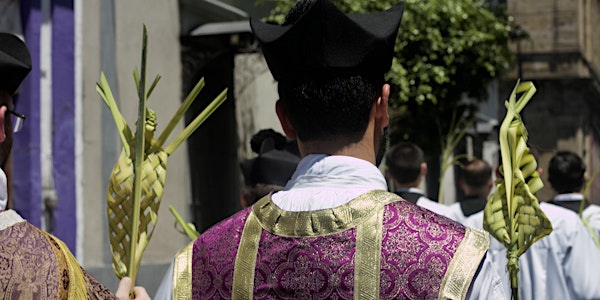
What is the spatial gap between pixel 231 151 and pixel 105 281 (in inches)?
156

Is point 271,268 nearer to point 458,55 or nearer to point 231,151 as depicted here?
point 231,151

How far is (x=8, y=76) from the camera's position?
3172 mm

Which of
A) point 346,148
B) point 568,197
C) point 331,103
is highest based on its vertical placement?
point 331,103

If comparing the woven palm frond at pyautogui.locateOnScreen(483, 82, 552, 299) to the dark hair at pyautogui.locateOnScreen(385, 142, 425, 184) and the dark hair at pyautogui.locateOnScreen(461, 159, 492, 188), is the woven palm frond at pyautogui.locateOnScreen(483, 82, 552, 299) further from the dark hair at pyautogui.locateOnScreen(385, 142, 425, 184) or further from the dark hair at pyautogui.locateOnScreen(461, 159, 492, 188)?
the dark hair at pyautogui.locateOnScreen(461, 159, 492, 188)

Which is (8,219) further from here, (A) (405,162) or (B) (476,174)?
(B) (476,174)

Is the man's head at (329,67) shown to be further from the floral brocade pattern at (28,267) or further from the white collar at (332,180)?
the floral brocade pattern at (28,267)

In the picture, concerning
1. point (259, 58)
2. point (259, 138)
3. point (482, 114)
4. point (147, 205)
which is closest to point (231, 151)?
point (259, 58)

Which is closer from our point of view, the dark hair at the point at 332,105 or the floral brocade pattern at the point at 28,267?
the dark hair at the point at 332,105

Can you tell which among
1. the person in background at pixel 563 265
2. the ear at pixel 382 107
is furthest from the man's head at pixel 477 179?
the ear at pixel 382 107

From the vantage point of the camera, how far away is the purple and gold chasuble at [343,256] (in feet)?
9.07

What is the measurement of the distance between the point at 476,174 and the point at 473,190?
13 cm

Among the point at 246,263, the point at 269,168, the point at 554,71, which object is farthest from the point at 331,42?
the point at 554,71

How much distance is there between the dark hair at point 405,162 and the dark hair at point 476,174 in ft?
3.75

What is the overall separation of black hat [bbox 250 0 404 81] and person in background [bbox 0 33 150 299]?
2.27ft
